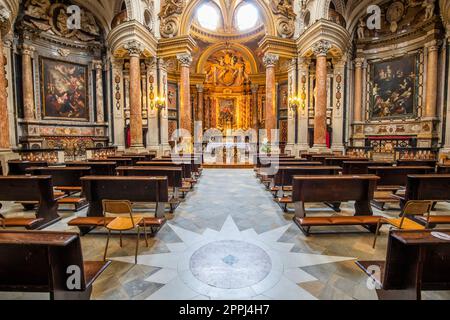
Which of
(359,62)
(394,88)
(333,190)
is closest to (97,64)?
(333,190)

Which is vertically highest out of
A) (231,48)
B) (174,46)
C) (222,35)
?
(222,35)

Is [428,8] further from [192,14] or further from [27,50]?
[27,50]

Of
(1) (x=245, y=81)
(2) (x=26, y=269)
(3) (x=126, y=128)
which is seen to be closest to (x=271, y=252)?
(2) (x=26, y=269)

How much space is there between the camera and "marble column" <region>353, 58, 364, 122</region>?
15648 mm

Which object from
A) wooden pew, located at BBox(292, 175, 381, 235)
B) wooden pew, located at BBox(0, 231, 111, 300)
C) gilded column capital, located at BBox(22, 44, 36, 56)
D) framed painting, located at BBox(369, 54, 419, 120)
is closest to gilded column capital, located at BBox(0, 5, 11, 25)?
gilded column capital, located at BBox(22, 44, 36, 56)

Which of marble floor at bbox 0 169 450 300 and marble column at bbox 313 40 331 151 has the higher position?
marble column at bbox 313 40 331 151

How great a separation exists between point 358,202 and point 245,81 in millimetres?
20807

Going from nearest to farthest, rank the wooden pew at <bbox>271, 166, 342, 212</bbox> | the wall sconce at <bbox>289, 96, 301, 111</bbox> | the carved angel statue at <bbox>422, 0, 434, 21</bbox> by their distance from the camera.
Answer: the wooden pew at <bbox>271, 166, 342, 212</bbox>, the carved angel statue at <bbox>422, 0, 434, 21</bbox>, the wall sconce at <bbox>289, 96, 301, 111</bbox>

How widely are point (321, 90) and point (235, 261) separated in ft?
40.6

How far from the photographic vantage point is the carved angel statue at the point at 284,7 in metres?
14.8

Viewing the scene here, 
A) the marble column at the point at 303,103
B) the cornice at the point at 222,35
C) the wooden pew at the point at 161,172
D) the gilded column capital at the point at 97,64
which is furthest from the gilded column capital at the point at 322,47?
the gilded column capital at the point at 97,64

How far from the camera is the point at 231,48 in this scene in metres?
22.4

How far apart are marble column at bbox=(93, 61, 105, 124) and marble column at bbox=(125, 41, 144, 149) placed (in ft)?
13.7

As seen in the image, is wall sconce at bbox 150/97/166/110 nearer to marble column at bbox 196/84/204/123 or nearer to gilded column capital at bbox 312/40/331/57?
marble column at bbox 196/84/204/123
